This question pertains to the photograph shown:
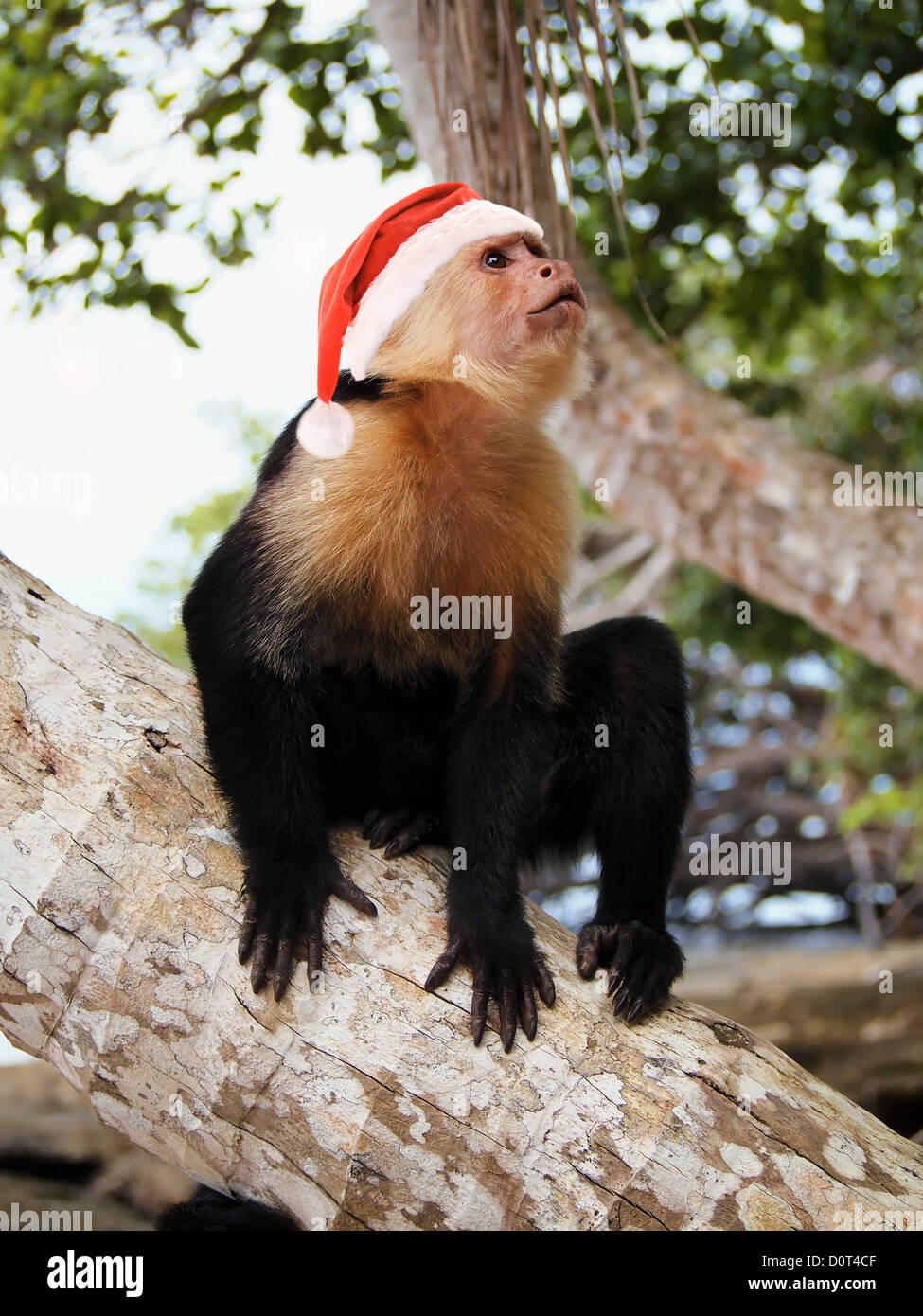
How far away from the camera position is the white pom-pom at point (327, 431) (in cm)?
283

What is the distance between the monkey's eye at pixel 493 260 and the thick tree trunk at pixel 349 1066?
1.52 m

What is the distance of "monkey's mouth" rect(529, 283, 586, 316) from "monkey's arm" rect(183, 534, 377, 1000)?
988 mm

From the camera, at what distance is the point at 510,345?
3074 millimetres

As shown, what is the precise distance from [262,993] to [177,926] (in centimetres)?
22

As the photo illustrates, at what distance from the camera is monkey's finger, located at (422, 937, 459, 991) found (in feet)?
8.21

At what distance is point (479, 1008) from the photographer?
246 centimetres

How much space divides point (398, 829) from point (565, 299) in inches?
55.3

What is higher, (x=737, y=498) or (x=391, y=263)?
(x=391, y=263)

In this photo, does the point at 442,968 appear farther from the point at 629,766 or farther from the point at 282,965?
the point at 629,766

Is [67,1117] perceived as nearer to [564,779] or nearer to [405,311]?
[564,779]

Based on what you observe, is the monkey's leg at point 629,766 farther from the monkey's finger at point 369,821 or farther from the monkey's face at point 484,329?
the monkey's face at point 484,329

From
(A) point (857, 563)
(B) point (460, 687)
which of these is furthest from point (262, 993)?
(A) point (857, 563)

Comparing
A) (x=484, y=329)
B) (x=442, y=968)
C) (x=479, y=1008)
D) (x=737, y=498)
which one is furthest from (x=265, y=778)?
(x=737, y=498)
